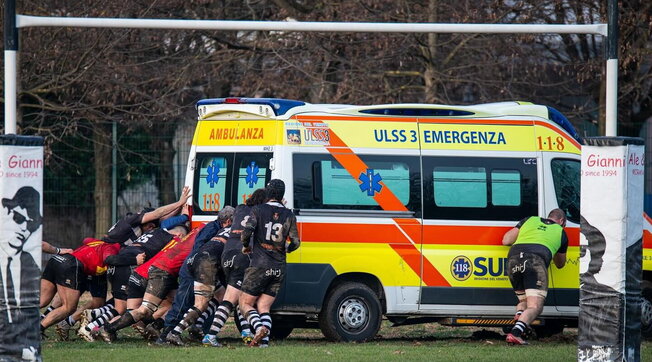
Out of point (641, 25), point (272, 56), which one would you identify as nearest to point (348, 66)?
point (272, 56)

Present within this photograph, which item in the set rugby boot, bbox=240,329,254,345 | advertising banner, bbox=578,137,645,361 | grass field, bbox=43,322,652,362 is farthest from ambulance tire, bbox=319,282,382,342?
advertising banner, bbox=578,137,645,361

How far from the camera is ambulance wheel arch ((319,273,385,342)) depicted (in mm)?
14078

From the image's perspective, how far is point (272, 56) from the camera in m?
22.7

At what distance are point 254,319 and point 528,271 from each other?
10.7ft

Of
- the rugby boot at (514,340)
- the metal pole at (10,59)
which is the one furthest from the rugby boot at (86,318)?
the rugby boot at (514,340)

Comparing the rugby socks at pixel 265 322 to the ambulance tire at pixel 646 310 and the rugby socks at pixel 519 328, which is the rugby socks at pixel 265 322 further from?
the ambulance tire at pixel 646 310

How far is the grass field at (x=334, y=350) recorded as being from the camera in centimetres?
1216

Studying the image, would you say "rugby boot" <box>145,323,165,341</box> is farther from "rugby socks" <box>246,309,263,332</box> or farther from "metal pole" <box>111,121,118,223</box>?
"metal pole" <box>111,121,118,223</box>

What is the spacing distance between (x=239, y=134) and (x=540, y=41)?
10.4 metres

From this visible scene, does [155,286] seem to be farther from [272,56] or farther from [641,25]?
A: [641,25]

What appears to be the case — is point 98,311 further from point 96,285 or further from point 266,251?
point 266,251

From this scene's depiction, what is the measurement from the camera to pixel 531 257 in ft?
45.8

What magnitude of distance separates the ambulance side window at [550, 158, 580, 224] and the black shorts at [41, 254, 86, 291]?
5834 millimetres

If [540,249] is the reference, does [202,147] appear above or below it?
above
